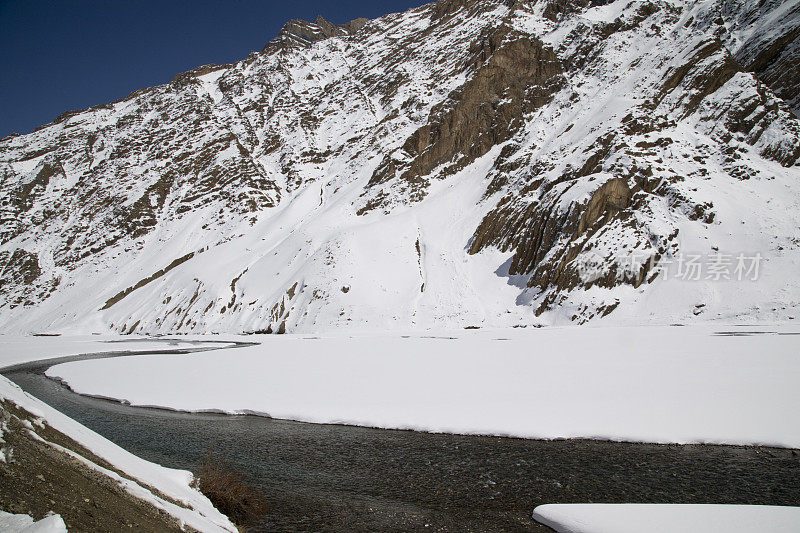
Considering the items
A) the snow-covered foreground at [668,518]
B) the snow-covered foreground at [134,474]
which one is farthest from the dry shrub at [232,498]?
the snow-covered foreground at [668,518]

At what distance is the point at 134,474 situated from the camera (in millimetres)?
5801

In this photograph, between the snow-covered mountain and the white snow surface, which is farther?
the snow-covered mountain

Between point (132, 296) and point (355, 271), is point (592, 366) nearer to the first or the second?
point (355, 271)

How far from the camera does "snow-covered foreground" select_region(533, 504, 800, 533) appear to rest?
22.1 feet

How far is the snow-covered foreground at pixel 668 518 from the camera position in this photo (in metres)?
6.74

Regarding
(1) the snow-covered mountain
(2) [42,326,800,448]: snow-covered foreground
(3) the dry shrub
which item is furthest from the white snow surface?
(1) the snow-covered mountain

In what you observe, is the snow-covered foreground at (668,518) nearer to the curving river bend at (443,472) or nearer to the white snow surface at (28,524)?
the curving river bend at (443,472)

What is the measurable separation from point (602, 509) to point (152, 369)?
26030mm

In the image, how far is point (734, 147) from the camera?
48.5 m

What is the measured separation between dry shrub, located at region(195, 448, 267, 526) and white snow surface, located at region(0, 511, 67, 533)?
5254 mm

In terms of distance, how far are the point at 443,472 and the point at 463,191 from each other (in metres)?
59.4

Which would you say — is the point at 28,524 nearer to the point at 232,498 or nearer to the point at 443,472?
the point at 232,498

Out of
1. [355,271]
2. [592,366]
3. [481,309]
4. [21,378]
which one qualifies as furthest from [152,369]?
[481,309]

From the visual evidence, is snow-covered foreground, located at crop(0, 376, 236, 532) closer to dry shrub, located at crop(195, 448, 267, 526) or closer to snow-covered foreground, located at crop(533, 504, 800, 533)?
dry shrub, located at crop(195, 448, 267, 526)
